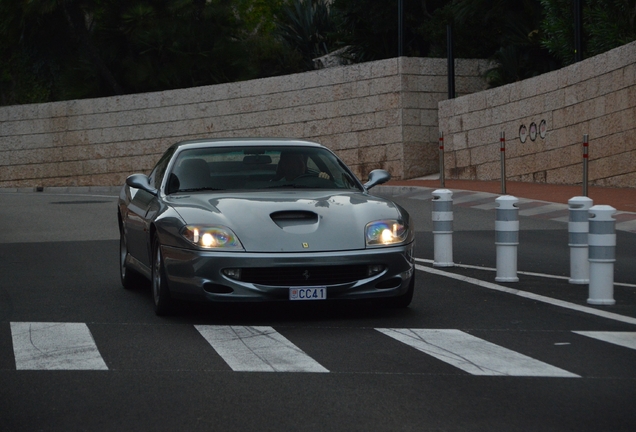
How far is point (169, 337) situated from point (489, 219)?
11.7 metres

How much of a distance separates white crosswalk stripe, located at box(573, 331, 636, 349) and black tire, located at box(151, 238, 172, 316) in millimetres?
2937

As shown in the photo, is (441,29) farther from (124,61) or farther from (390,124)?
(124,61)

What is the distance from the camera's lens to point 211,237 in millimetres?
8539

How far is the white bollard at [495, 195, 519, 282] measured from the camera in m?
10.9

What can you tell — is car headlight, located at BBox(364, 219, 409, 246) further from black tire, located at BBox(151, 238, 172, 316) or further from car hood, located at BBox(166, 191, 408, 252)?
black tire, located at BBox(151, 238, 172, 316)

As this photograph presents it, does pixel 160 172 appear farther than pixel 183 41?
No

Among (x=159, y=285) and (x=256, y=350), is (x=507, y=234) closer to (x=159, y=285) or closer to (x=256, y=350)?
(x=159, y=285)

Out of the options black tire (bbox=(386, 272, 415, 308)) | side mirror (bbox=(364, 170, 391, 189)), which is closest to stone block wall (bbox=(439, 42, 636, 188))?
side mirror (bbox=(364, 170, 391, 189))

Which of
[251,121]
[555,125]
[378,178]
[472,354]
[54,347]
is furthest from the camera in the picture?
[251,121]

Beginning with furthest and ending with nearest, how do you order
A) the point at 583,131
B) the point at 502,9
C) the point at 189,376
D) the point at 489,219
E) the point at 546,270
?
the point at 502,9, the point at 583,131, the point at 489,219, the point at 546,270, the point at 189,376

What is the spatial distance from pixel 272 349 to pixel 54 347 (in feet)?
4.58

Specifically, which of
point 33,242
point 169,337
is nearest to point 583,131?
point 33,242

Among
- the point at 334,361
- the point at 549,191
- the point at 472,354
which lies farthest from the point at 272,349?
the point at 549,191

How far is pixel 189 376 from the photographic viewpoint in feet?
21.9
